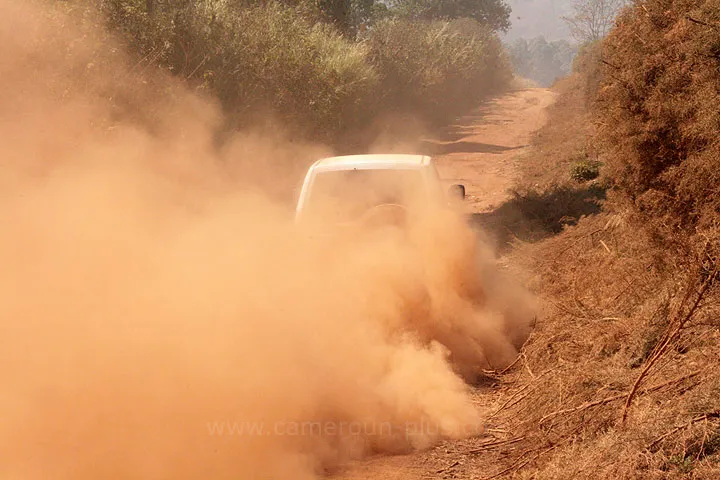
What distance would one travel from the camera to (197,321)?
6.37 m

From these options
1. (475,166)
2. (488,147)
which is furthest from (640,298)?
(488,147)

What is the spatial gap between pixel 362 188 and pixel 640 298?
10.1ft

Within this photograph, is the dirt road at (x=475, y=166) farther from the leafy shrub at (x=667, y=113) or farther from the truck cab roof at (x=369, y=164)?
the truck cab roof at (x=369, y=164)

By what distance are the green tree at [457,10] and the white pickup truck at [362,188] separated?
64.1 meters

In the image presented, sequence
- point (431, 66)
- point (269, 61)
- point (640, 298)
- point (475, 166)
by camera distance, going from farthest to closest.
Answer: point (431, 66) < point (475, 166) < point (269, 61) < point (640, 298)

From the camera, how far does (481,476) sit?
524 cm

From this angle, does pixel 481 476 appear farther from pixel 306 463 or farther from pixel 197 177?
pixel 197 177

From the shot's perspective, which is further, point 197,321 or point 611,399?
point 197,321

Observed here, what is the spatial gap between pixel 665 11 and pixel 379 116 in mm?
23825

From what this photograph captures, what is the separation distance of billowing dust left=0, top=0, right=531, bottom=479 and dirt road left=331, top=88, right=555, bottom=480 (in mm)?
232

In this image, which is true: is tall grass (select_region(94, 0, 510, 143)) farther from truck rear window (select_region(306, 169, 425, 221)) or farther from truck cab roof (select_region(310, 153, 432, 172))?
truck rear window (select_region(306, 169, 425, 221))

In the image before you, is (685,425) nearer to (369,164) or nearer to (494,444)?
(494,444)

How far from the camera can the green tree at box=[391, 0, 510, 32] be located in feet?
240

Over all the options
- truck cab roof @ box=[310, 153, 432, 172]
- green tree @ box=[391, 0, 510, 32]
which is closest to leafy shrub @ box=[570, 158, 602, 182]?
truck cab roof @ box=[310, 153, 432, 172]
